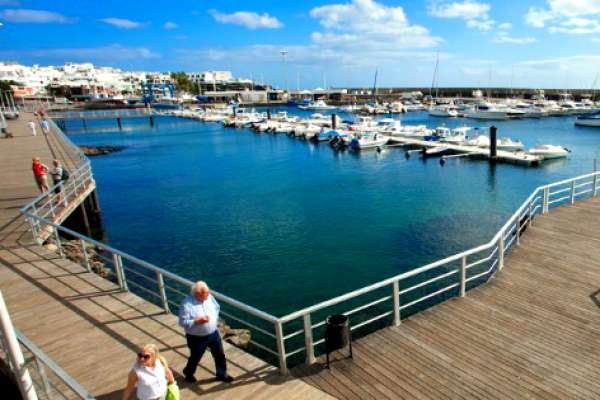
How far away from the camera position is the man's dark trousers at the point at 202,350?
6.26 metres

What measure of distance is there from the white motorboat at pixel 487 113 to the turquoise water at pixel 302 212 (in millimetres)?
40664

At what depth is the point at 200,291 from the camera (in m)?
6.09

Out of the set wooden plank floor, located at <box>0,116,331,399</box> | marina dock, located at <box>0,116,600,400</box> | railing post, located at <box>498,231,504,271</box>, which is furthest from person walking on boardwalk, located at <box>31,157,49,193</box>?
railing post, located at <box>498,231,504,271</box>

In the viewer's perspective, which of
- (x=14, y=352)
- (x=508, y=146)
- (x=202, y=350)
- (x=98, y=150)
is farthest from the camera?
(x=98, y=150)

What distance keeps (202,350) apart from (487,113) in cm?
10268

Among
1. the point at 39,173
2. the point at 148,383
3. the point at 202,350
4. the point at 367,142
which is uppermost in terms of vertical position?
the point at 39,173

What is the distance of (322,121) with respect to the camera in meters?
85.0

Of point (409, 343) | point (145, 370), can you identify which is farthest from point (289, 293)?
point (145, 370)

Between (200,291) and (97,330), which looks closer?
(200,291)

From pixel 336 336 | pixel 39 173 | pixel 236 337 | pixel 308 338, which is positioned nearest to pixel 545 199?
pixel 336 336

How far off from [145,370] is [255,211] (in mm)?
24013

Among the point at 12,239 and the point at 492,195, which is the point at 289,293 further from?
the point at 492,195

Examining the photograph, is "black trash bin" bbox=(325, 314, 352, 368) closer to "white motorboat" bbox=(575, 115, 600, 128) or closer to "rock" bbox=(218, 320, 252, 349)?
"rock" bbox=(218, 320, 252, 349)

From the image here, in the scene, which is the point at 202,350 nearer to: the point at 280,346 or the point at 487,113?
the point at 280,346
